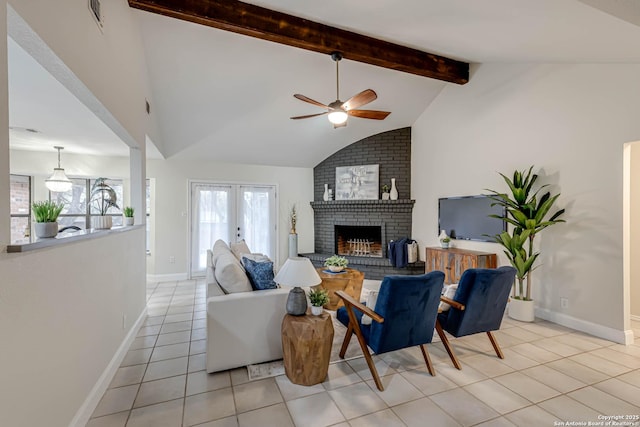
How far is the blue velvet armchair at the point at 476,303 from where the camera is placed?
97.6 inches

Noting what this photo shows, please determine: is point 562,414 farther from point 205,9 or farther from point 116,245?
point 205,9

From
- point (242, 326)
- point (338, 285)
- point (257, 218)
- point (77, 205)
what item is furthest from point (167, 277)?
point (242, 326)

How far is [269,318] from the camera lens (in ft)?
8.55

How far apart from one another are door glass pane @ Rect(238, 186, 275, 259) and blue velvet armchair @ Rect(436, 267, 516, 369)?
4.67 meters

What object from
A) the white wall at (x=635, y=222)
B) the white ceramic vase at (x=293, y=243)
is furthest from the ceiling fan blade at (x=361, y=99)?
the white ceramic vase at (x=293, y=243)

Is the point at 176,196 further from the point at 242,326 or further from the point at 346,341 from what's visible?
the point at 346,341

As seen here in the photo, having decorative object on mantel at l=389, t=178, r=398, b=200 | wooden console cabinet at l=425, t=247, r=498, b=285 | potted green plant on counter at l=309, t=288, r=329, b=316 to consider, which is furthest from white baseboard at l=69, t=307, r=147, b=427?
decorative object on mantel at l=389, t=178, r=398, b=200

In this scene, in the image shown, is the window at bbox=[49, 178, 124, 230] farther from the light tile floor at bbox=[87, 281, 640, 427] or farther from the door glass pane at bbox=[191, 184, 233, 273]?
the light tile floor at bbox=[87, 281, 640, 427]

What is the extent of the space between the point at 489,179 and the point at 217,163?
5092 millimetres

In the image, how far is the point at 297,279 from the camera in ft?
7.57

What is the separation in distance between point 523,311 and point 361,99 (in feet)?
10.8

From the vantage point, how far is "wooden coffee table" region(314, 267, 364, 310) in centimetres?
389

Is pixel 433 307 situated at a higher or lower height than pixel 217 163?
lower

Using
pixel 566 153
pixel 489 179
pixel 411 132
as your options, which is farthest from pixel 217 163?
pixel 566 153
